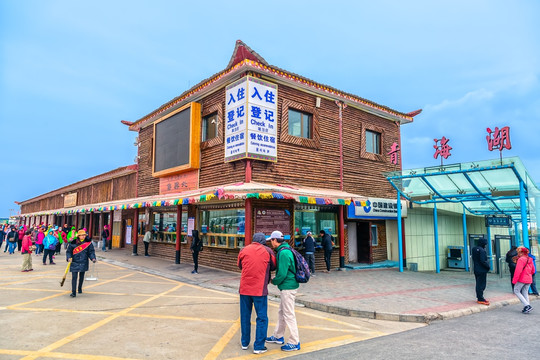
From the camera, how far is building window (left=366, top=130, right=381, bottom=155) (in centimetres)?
1755

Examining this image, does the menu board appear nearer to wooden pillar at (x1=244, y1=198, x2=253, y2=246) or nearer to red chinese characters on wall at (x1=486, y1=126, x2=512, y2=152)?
wooden pillar at (x1=244, y1=198, x2=253, y2=246)

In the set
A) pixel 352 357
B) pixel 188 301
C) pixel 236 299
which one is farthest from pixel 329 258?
pixel 352 357

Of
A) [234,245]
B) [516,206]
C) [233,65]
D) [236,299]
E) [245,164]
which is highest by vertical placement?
[233,65]

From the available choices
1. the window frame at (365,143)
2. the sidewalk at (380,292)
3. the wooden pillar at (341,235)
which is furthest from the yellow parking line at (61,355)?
the window frame at (365,143)

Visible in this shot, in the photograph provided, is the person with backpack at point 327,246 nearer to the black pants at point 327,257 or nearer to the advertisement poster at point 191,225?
the black pants at point 327,257

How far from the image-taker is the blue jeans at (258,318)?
5.10 m

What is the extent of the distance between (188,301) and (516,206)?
1513 centimetres

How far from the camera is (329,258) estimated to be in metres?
13.9

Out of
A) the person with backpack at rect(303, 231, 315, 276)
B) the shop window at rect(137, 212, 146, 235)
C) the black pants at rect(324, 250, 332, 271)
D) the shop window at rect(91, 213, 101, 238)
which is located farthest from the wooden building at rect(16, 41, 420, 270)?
the shop window at rect(91, 213, 101, 238)

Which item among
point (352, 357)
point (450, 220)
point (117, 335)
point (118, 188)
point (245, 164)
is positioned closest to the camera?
point (352, 357)

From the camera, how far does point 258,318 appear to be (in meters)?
5.17

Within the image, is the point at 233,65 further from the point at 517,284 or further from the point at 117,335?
the point at 517,284

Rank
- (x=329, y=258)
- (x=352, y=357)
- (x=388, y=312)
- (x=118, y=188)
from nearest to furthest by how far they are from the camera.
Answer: (x=352, y=357)
(x=388, y=312)
(x=329, y=258)
(x=118, y=188)

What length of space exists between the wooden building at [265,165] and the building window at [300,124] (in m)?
0.04
